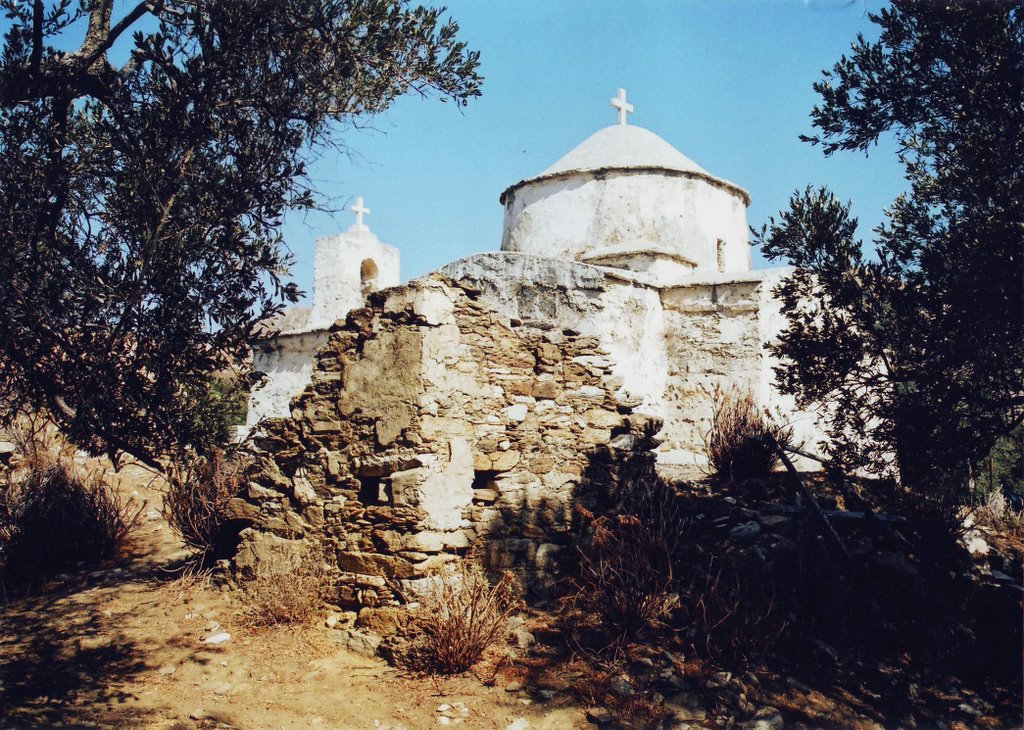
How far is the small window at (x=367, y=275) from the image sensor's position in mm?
17094

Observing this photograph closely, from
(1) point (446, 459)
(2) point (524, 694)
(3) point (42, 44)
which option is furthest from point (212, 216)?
(2) point (524, 694)

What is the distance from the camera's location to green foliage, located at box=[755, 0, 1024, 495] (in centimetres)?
522

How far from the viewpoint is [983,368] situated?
5.45 metres

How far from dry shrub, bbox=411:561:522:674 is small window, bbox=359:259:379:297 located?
1196 cm

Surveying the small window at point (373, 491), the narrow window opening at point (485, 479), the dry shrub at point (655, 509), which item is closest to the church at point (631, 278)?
the dry shrub at point (655, 509)

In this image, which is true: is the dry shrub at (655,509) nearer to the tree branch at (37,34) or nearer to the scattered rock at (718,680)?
the scattered rock at (718,680)

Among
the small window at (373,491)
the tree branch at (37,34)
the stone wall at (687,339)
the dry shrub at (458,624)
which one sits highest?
the tree branch at (37,34)

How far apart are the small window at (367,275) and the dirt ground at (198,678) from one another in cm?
1091

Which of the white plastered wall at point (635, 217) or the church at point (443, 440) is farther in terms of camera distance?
the white plastered wall at point (635, 217)

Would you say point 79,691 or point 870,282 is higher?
point 870,282

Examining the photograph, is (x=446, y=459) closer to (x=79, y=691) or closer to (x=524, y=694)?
(x=524, y=694)

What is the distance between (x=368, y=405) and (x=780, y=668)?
3733mm

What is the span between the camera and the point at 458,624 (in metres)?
5.35

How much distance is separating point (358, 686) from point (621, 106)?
14.6 metres
